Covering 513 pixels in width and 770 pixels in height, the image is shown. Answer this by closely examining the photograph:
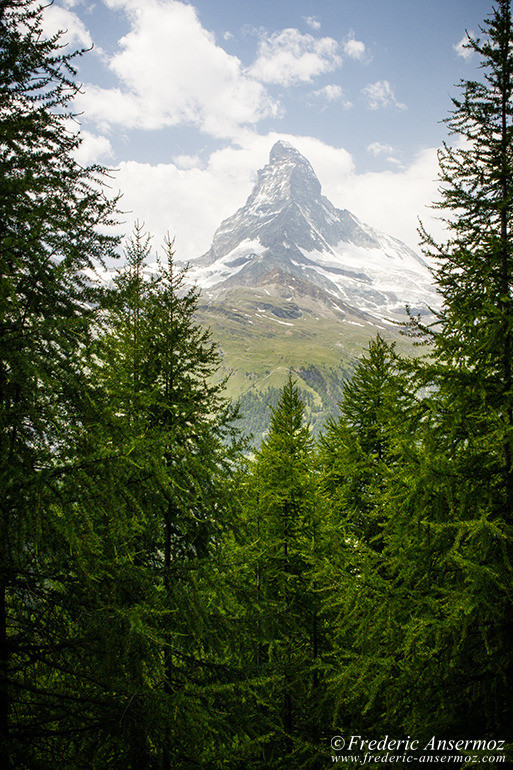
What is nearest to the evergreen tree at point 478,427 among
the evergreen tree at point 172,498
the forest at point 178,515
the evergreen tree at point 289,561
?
the forest at point 178,515

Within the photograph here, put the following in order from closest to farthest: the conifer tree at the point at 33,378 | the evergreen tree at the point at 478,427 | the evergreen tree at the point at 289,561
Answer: the conifer tree at the point at 33,378 < the evergreen tree at the point at 478,427 < the evergreen tree at the point at 289,561

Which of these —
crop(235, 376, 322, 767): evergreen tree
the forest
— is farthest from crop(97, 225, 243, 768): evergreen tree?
crop(235, 376, 322, 767): evergreen tree

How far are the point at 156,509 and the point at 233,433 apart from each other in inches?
125

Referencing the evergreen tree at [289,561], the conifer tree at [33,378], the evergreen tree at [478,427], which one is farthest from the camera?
A: the evergreen tree at [289,561]

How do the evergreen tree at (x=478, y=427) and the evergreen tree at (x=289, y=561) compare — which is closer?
the evergreen tree at (x=478, y=427)

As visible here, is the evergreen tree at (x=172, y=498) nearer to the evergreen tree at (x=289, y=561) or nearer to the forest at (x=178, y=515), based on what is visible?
the forest at (x=178, y=515)

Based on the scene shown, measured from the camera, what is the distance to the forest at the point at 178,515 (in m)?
3.74

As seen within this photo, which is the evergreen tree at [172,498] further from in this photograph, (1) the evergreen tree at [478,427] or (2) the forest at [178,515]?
(1) the evergreen tree at [478,427]

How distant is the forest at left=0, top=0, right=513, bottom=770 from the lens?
374 centimetres

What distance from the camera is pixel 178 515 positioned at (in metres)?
8.02

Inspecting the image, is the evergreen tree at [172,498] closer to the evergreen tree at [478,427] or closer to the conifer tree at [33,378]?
the conifer tree at [33,378]

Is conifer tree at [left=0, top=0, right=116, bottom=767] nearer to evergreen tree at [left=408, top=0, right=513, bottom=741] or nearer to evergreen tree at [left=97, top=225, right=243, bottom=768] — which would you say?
evergreen tree at [left=97, top=225, right=243, bottom=768]

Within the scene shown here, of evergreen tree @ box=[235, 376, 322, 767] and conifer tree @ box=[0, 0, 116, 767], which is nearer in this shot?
conifer tree @ box=[0, 0, 116, 767]

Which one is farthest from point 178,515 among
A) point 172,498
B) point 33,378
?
point 33,378
